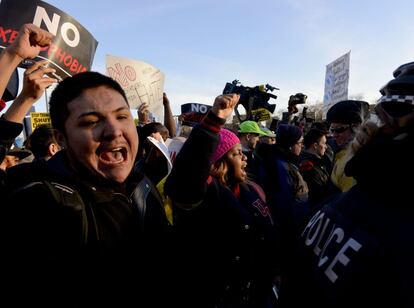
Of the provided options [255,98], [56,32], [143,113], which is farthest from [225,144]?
[255,98]

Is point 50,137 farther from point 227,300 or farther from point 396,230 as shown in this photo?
point 396,230

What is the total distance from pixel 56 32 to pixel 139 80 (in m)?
1.46

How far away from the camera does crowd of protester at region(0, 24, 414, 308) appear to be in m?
1.01

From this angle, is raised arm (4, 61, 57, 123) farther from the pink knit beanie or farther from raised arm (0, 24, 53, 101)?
the pink knit beanie

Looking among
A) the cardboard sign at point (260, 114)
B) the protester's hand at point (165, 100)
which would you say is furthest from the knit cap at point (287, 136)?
the cardboard sign at point (260, 114)

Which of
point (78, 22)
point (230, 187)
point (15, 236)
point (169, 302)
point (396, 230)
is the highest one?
point (78, 22)

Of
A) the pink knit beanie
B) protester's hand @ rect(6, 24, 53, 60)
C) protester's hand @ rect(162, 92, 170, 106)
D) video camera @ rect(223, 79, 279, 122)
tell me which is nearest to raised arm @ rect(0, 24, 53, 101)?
protester's hand @ rect(6, 24, 53, 60)

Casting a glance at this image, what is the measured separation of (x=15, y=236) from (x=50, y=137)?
Result: 2414 millimetres

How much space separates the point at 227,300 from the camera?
2.43m

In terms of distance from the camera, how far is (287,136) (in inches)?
175

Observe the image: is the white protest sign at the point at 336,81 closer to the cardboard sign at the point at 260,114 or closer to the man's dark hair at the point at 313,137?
the cardboard sign at the point at 260,114

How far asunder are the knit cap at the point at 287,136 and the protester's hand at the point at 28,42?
3.07 m

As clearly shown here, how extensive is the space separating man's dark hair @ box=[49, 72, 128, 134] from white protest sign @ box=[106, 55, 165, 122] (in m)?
3.32

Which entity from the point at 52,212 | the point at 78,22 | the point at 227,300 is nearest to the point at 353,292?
the point at 52,212
